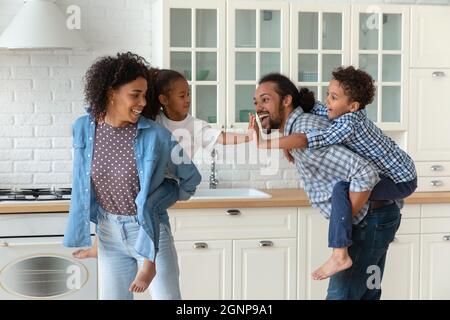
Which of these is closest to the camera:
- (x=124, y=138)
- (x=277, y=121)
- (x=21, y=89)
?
(x=124, y=138)

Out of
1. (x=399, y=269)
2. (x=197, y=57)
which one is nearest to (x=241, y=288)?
(x=399, y=269)

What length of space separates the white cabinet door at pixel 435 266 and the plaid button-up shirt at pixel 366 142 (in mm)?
1580

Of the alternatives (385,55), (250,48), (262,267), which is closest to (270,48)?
(250,48)

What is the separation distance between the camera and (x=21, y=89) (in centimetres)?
446

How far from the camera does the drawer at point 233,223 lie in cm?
405

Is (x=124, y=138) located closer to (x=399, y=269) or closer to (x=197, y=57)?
(x=197, y=57)

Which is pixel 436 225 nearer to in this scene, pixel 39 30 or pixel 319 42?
pixel 319 42

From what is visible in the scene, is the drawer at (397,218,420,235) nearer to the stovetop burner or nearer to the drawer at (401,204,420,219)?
the drawer at (401,204,420,219)

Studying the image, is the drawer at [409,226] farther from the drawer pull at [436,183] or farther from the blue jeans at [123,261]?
the blue jeans at [123,261]

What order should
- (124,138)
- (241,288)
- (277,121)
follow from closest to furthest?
(124,138)
(277,121)
(241,288)

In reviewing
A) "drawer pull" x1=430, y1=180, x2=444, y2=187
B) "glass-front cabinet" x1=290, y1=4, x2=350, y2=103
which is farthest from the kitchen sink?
"drawer pull" x1=430, y1=180, x2=444, y2=187

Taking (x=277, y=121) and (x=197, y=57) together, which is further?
(x=197, y=57)

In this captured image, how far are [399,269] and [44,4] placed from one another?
2617 mm

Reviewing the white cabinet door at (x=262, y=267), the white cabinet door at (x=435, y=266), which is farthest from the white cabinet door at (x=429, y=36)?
the white cabinet door at (x=262, y=267)
